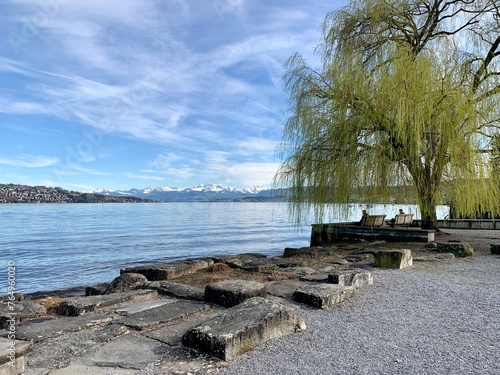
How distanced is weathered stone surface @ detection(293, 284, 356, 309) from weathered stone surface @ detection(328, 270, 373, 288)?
50 cm

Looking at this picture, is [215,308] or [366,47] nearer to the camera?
[215,308]

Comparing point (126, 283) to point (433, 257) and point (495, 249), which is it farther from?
point (495, 249)

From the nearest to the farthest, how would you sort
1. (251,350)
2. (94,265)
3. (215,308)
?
(251,350) < (215,308) < (94,265)

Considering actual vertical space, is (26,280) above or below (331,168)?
below

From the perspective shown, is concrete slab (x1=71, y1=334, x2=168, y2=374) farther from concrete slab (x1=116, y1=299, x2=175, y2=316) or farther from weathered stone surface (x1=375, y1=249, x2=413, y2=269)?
weathered stone surface (x1=375, y1=249, x2=413, y2=269)

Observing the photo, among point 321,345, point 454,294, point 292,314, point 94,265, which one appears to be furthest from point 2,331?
point 94,265

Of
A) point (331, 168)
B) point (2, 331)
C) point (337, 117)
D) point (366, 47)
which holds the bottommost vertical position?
point (2, 331)

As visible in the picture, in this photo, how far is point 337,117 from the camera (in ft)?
→ 41.7

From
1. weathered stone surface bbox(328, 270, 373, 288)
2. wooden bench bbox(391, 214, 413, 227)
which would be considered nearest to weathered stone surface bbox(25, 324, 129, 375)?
weathered stone surface bbox(328, 270, 373, 288)

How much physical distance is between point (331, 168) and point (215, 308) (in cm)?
881

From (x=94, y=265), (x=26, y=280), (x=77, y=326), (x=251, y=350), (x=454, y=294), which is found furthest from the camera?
(x=94, y=265)

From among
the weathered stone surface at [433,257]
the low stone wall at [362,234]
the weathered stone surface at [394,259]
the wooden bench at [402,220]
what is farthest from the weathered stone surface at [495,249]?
the wooden bench at [402,220]

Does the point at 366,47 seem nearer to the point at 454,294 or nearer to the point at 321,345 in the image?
the point at 454,294

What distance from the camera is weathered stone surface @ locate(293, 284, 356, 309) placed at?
199 inches
